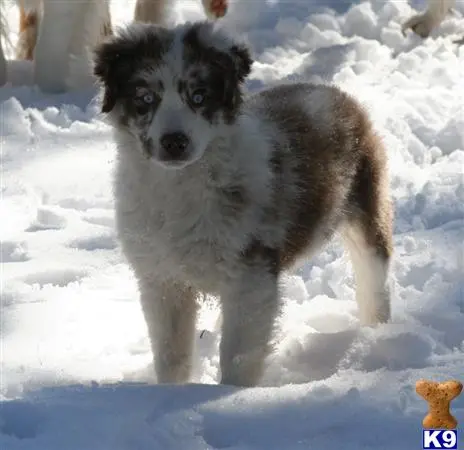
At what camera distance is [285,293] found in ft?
15.6

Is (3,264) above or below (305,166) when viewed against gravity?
below

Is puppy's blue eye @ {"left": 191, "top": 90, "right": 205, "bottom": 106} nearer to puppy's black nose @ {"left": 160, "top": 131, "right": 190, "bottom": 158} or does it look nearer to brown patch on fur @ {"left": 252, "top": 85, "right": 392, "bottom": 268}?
puppy's black nose @ {"left": 160, "top": 131, "right": 190, "bottom": 158}

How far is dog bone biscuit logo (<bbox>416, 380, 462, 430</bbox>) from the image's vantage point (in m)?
3.23

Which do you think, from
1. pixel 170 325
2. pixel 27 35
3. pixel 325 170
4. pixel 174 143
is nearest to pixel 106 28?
pixel 27 35

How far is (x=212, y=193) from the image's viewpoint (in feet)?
13.8

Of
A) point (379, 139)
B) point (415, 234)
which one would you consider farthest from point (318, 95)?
point (415, 234)

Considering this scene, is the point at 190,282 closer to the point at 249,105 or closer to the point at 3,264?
the point at 249,105

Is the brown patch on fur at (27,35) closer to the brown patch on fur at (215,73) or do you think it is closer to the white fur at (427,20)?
the white fur at (427,20)

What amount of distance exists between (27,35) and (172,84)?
5.63m

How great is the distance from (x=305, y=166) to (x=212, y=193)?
538mm

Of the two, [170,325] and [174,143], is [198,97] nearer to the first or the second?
[174,143]

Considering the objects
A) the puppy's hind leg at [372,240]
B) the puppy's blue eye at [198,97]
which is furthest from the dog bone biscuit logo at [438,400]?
the puppy's hind leg at [372,240]

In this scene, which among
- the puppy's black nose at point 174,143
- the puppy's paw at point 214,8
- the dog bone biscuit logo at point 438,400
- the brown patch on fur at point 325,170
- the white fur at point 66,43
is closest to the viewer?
the dog bone biscuit logo at point 438,400

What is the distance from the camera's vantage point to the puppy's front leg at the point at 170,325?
14.8ft
